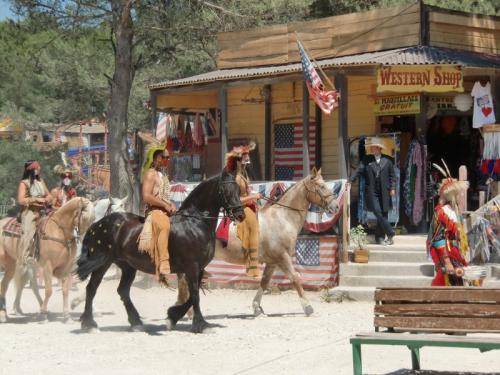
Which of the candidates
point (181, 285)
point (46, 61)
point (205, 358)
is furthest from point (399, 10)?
point (46, 61)

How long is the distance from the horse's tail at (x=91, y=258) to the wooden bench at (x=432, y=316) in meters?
5.81

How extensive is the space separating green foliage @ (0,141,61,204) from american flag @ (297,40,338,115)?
22823mm

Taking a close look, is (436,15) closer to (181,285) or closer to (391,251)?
(391,251)

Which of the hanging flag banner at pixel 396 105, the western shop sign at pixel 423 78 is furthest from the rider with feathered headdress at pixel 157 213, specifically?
the hanging flag banner at pixel 396 105

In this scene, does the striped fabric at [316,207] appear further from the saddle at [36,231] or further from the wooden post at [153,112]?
the wooden post at [153,112]

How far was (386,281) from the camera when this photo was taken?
16.6m

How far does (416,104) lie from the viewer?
65.1 ft

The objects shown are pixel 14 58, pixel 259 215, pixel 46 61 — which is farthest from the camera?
pixel 14 58

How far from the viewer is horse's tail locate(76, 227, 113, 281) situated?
13.5 m

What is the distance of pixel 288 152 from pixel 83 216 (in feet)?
30.7

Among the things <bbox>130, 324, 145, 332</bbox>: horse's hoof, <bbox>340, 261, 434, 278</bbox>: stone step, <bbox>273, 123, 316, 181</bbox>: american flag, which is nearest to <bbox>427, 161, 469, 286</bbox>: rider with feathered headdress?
<bbox>130, 324, 145, 332</bbox>: horse's hoof

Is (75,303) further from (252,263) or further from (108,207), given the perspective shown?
(252,263)

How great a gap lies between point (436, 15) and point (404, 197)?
3.66 metres

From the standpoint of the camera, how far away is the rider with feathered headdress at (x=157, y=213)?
1288 centimetres
